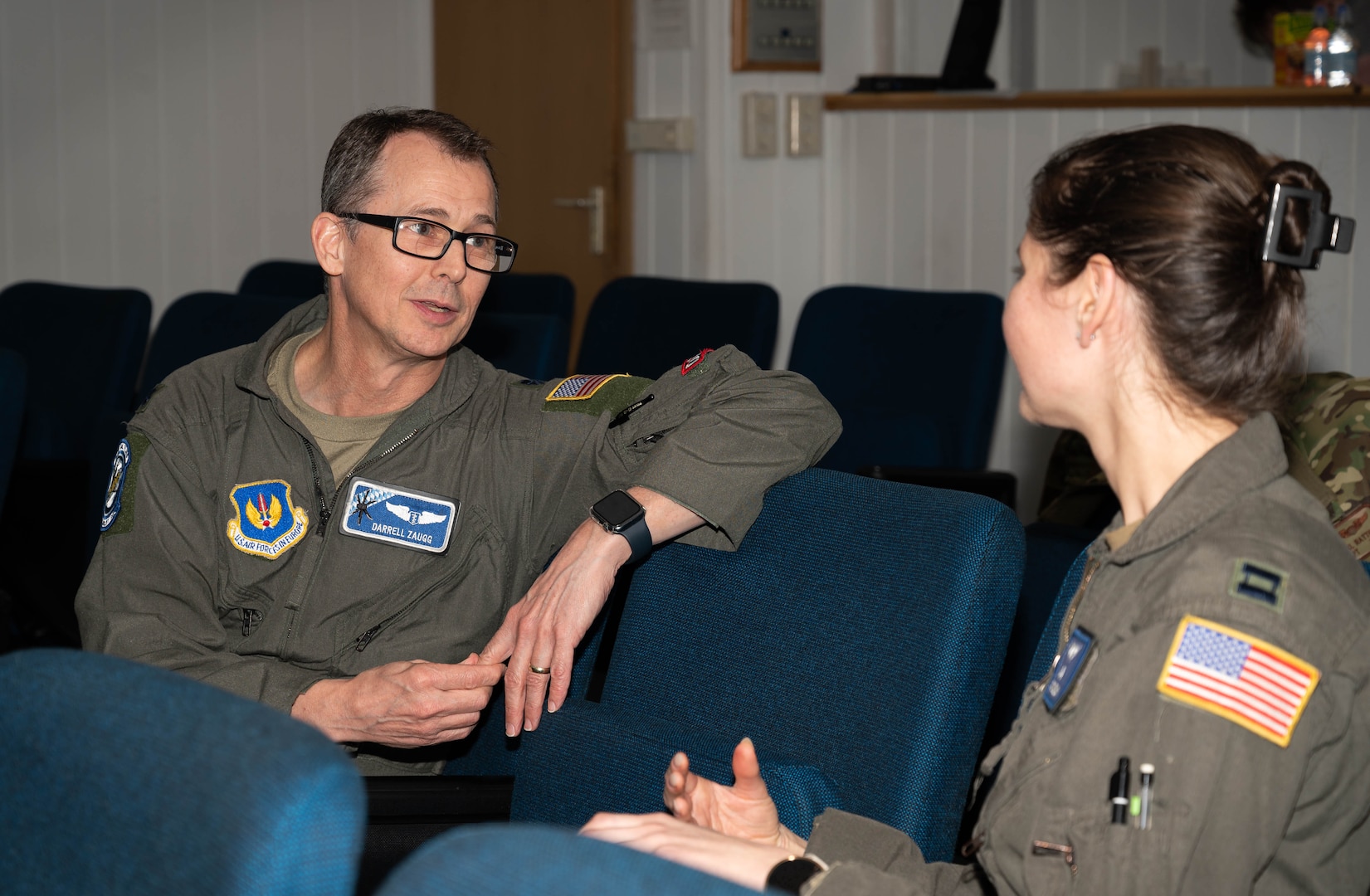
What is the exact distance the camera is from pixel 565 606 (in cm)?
149

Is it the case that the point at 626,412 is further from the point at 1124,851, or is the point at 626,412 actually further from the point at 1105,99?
the point at 1105,99

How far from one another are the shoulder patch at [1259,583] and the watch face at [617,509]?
0.70m

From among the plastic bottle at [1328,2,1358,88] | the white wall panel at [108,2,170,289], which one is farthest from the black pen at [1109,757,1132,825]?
the white wall panel at [108,2,170,289]

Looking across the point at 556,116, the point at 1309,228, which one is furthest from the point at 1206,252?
the point at 556,116

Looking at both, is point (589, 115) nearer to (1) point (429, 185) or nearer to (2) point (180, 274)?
(2) point (180, 274)

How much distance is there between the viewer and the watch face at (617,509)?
1.48 m

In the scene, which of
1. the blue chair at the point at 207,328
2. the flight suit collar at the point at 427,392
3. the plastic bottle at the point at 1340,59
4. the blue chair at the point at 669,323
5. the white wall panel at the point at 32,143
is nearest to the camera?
the flight suit collar at the point at 427,392

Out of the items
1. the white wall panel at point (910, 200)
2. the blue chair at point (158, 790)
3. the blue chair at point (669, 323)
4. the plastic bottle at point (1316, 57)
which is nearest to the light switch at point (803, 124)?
the white wall panel at point (910, 200)

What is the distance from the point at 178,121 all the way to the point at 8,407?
3281 mm

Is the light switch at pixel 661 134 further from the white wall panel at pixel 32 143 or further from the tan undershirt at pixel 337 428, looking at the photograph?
the tan undershirt at pixel 337 428

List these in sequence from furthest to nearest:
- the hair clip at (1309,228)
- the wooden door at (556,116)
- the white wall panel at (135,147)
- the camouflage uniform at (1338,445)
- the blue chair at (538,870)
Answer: the white wall panel at (135,147) < the wooden door at (556,116) < the camouflage uniform at (1338,445) < the hair clip at (1309,228) < the blue chair at (538,870)

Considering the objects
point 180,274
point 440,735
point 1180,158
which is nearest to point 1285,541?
point 1180,158

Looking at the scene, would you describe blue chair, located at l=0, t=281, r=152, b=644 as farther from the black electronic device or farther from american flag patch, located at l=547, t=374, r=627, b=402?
the black electronic device

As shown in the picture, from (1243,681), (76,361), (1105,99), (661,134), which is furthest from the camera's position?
(661,134)
